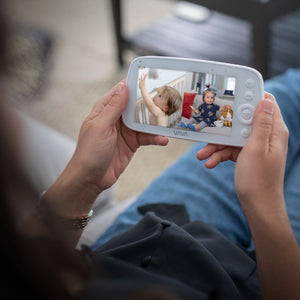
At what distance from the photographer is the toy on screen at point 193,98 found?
1.52 ft

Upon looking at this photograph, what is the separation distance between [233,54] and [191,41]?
0.20m

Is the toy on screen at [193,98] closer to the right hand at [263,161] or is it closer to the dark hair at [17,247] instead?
the right hand at [263,161]

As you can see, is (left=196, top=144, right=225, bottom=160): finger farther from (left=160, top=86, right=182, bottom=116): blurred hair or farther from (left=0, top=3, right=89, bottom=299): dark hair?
(left=0, top=3, right=89, bottom=299): dark hair

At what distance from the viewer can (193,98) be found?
0.48 m

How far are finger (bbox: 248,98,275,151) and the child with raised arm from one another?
4.9 inches

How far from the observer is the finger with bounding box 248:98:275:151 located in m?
0.43

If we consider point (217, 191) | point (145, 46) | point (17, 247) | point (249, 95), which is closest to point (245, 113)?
point (249, 95)

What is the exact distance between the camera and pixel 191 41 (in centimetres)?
133

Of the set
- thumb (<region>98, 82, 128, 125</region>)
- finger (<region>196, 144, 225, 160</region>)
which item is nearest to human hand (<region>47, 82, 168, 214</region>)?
thumb (<region>98, 82, 128, 125</region>)

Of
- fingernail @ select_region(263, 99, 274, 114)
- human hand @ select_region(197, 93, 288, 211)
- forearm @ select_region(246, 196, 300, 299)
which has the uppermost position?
fingernail @ select_region(263, 99, 274, 114)

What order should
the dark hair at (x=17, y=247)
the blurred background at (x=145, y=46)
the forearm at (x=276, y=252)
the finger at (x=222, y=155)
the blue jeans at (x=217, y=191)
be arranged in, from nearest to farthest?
the dark hair at (x=17, y=247) → the forearm at (x=276, y=252) → the finger at (x=222, y=155) → the blue jeans at (x=217, y=191) → the blurred background at (x=145, y=46)

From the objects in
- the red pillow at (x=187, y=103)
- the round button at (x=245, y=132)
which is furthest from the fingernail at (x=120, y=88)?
the round button at (x=245, y=132)

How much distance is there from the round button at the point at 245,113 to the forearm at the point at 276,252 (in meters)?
0.12

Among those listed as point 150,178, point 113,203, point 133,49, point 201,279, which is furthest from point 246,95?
point 133,49
